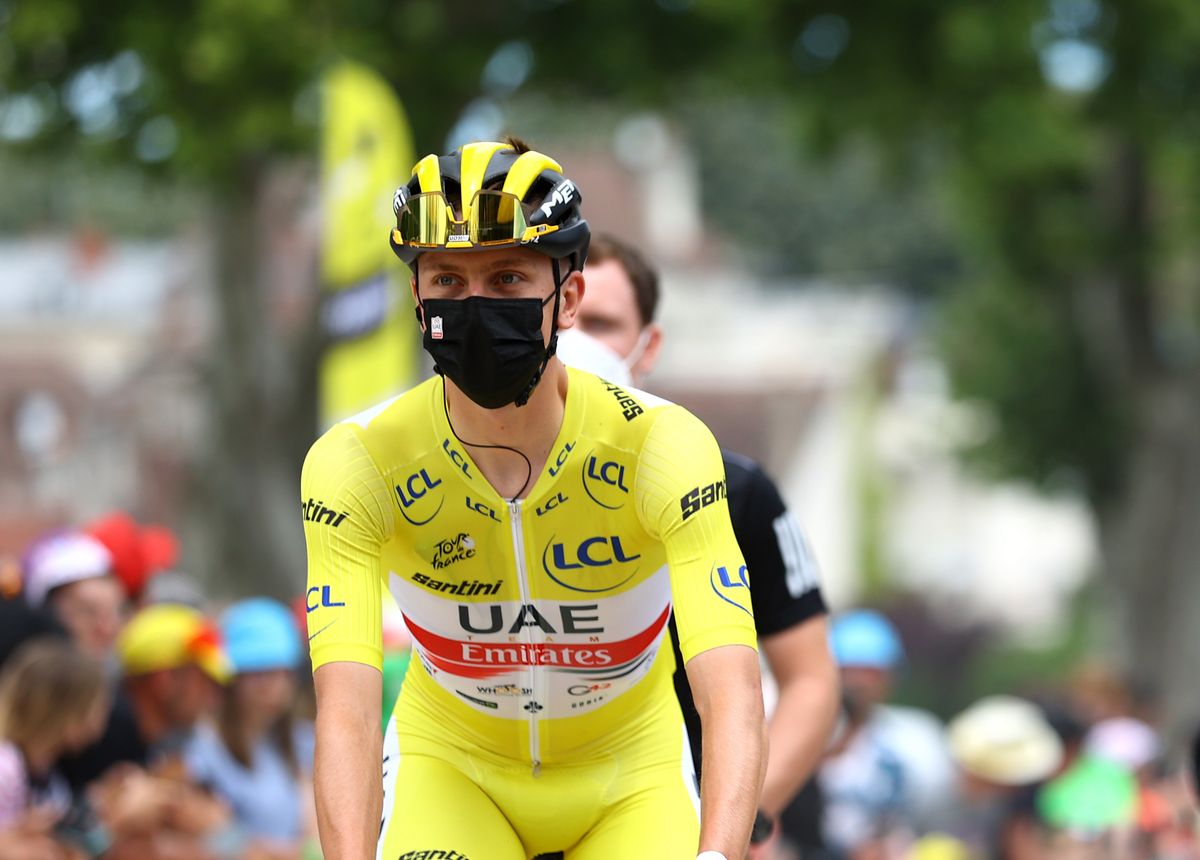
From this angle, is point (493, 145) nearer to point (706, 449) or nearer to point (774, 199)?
point (706, 449)

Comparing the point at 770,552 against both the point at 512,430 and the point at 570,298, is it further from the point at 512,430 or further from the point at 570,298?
the point at 570,298

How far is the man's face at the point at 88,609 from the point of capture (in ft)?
25.7

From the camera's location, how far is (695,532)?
13.3 ft

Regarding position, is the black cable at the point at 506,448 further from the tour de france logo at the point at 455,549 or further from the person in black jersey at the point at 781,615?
the person in black jersey at the point at 781,615

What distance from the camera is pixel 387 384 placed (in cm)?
1149

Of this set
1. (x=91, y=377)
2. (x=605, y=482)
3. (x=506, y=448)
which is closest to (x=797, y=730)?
(x=605, y=482)

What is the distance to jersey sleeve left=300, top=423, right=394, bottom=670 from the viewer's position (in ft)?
13.2

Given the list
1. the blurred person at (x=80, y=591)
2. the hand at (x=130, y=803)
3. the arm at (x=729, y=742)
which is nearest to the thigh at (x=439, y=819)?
the arm at (x=729, y=742)

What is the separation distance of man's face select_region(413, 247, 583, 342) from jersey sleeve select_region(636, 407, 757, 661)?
0.36 meters

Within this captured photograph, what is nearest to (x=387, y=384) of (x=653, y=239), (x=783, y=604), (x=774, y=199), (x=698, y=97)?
(x=783, y=604)

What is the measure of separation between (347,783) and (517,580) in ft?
2.08

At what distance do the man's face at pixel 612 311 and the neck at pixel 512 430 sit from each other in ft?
4.17

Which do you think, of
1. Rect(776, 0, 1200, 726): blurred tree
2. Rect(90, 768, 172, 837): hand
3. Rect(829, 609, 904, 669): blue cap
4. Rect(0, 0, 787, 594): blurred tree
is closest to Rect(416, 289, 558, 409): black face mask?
Rect(90, 768, 172, 837): hand

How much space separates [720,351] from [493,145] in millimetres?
59458
